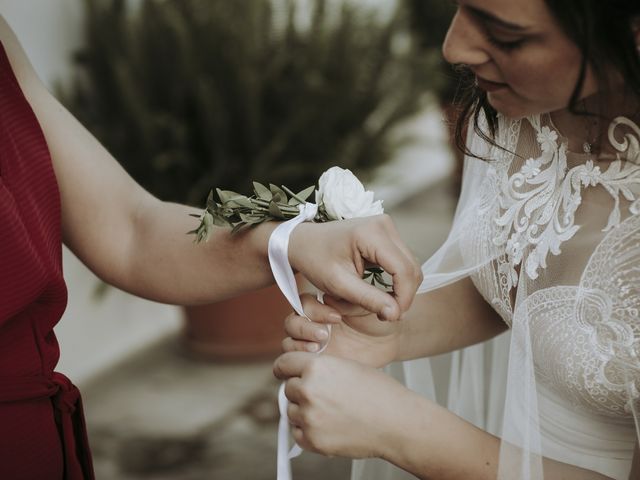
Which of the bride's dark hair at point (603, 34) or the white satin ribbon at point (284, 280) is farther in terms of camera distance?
the white satin ribbon at point (284, 280)

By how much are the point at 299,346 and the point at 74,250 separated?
483 mm

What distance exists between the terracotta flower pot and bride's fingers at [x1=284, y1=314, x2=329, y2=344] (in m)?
2.04

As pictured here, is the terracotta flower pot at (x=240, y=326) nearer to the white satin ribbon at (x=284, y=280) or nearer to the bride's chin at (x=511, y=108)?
the white satin ribbon at (x=284, y=280)

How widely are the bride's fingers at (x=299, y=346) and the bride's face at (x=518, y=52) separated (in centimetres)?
47

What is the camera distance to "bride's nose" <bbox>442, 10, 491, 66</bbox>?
3.62 ft

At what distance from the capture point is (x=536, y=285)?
49.8 inches

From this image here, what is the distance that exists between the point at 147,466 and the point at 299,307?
180cm

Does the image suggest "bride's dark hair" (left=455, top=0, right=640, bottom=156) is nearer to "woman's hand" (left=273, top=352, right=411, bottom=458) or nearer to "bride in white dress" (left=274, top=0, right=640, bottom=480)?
"bride in white dress" (left=274, top=0, right=640, bottom=480)

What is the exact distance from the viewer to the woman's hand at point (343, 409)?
1123 mm

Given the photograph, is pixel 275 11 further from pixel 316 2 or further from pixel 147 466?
pixel 147 466

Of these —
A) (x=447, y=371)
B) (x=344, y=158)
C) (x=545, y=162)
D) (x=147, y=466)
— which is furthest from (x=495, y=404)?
(x=344, y=158)

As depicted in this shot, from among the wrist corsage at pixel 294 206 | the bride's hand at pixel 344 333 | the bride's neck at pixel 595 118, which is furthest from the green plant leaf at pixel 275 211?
the bride's neck at pixel 595 118

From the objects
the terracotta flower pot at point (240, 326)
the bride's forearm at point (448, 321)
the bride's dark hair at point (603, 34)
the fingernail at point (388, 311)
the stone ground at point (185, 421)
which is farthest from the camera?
the terracotta flower pot at point (240, 326)

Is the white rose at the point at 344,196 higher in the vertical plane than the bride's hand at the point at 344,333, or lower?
higher
